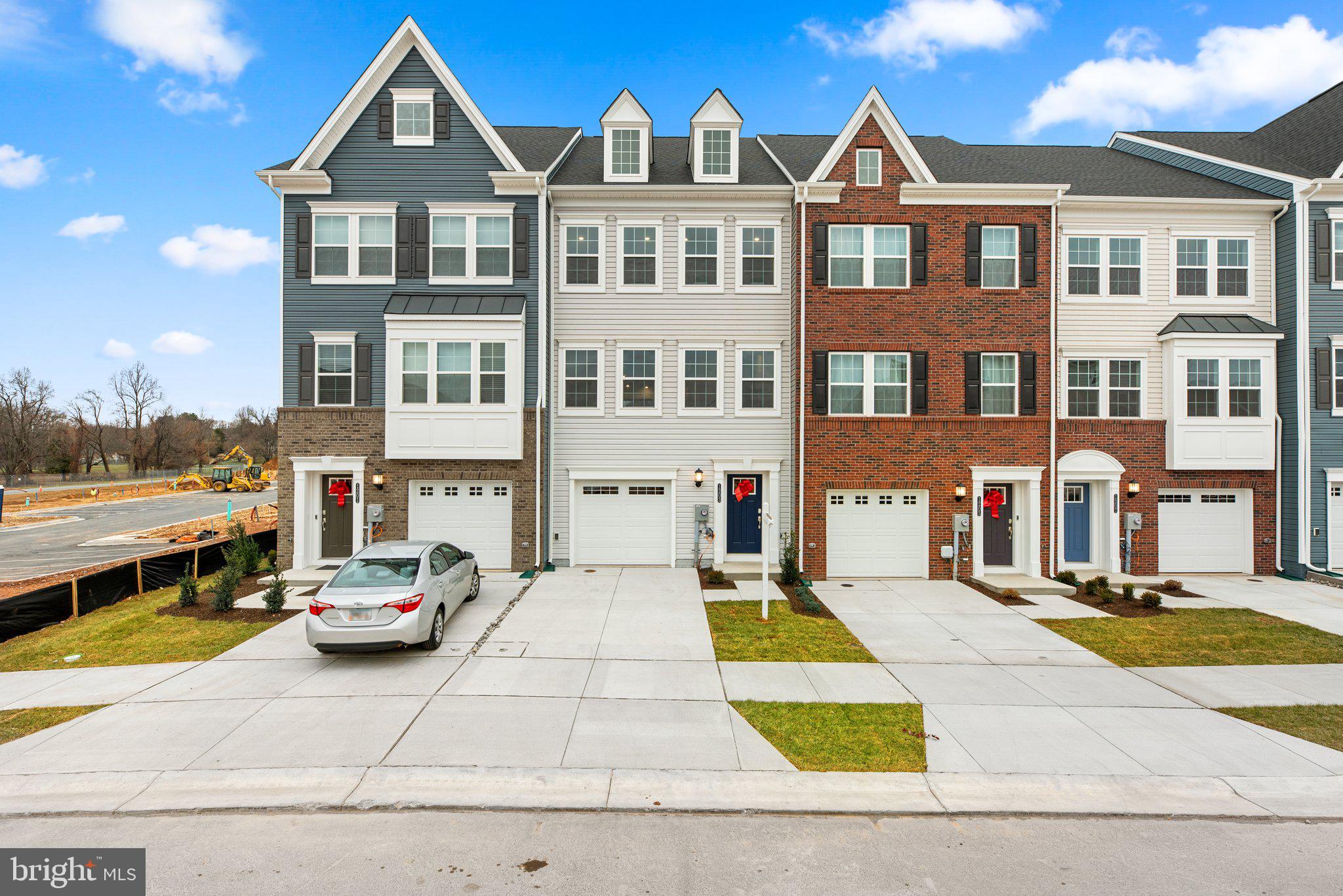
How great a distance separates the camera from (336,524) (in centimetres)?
1552

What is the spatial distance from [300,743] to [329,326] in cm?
1144

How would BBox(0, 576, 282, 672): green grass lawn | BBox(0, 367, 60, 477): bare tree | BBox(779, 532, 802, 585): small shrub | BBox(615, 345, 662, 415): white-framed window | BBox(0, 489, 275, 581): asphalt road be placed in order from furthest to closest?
BBox(0, 367, 60, 477): bare tree
BBox(0, 489, 275, 581): asphalt road
BBox(615, 345, 662, 415): white-framed window
BBox(779, 532, 802, 585): small shrub
BBox(0, 576, 282, 672): green grass lawn

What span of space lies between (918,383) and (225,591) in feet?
51.4

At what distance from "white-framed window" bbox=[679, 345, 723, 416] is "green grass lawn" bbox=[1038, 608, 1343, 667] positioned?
8.59 metres

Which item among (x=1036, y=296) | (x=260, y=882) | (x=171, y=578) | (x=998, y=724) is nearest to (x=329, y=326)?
(x=171, y=578)

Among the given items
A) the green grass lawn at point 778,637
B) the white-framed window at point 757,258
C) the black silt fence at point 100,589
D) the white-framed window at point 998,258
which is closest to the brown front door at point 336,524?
the black silt fence at point 100,589

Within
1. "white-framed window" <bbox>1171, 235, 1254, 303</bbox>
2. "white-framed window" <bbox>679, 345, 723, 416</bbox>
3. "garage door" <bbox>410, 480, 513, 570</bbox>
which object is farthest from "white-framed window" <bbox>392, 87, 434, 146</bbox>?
"white-framed window" <bbox>1171, 235, 1254, 303</bbox>

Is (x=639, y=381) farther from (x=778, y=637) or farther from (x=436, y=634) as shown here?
(x=436, y=634)

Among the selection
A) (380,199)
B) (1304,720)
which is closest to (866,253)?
(1304,720)

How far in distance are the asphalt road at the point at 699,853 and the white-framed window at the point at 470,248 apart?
40.4ft

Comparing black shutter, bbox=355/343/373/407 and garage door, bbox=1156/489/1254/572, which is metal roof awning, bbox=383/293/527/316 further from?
garage door, bbox=1156/489/1254/572

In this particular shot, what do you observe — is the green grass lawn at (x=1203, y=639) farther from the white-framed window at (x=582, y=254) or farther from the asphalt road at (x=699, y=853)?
the white-framed window at (x=582, y=254)

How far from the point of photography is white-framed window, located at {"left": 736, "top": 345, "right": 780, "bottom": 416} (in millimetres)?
15492

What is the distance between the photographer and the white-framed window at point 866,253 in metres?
14.8
